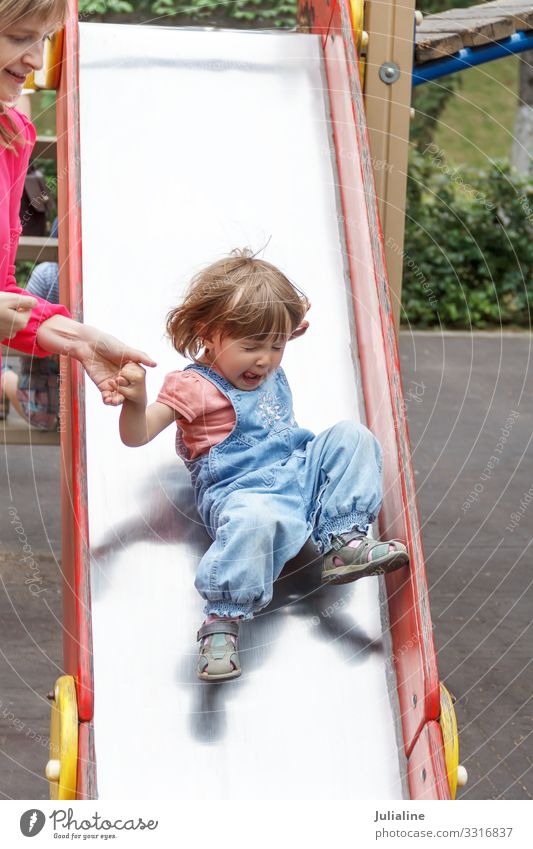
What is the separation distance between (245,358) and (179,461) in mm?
285

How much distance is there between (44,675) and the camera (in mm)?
3250

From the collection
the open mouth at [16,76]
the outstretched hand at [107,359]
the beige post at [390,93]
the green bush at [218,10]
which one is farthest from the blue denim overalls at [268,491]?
the green bush at [218,10]

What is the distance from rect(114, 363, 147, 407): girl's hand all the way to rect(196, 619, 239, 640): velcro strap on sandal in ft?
1.44

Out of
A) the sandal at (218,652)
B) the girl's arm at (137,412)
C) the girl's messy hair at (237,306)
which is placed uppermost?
the girl's messy hair at (237,306)

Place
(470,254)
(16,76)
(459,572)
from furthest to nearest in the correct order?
(470,254), (459,572), (16,76)

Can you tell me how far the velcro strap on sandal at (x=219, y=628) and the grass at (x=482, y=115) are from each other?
12.1 m

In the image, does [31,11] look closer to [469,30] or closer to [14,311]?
[14,311]

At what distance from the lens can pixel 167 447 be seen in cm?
259

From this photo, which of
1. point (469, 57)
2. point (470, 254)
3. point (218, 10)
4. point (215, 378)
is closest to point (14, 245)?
point (215, 378)

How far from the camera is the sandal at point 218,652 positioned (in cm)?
216

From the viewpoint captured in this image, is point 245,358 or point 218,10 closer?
point 245,358

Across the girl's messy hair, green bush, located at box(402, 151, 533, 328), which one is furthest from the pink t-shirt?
green bush, located at box(402, 151, 533, 328)

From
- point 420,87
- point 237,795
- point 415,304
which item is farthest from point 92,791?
point 420,87

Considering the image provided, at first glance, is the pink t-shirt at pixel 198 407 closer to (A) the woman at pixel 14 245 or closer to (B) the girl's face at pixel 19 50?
(A) the woman at pixel 14 245
